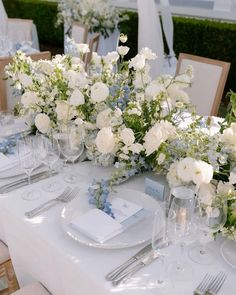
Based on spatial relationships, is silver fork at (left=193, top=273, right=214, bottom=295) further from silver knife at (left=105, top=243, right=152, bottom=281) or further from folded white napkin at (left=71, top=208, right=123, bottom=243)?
folded white napkin at (left=71, top=208, right=123, bottom=243)

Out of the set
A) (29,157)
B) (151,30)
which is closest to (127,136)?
(29,157)

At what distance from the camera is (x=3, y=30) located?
496 cm

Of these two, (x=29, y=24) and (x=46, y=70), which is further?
(x=29, y=24)

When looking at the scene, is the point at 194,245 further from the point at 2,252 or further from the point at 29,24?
the point at 29,24

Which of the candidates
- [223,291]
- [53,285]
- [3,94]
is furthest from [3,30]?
[223,291]

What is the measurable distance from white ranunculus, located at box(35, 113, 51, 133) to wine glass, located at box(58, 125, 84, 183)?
0.43ft

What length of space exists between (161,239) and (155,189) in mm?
405

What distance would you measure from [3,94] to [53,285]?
1727 mm

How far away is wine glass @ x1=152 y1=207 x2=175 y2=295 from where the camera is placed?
1.01 m

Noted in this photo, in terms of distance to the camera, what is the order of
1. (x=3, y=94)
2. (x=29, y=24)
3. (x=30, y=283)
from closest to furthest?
(x=30, y=283) < (x=3, y=94) < (x=29, y=24)

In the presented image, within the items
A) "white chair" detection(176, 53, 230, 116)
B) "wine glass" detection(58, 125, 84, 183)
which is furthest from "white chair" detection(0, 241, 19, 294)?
"white chair" detection(176, 53, 230, 116)

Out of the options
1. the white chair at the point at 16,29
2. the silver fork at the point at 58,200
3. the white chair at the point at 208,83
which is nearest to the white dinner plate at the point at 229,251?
the silver fork at the point at 58,200

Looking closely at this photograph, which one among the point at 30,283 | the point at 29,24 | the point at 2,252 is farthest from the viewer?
the point at 29,24

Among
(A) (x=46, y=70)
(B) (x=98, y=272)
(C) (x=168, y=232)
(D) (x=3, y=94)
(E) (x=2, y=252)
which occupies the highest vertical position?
(A) (x=46, y=70)
